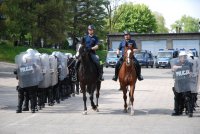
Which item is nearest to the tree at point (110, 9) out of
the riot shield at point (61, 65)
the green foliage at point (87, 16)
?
the green foliage at point (87, 16)

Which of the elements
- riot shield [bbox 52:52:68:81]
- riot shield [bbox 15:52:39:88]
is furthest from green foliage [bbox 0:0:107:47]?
riot shield [bbox 15:52:39:88]

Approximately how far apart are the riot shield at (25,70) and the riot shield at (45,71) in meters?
0.85

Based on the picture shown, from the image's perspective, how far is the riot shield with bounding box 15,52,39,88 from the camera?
1648 centimetres

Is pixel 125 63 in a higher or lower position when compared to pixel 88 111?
higher

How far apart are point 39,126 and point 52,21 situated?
50.1 meters

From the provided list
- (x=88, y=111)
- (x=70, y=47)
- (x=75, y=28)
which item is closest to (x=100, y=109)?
(x=88, y=111)

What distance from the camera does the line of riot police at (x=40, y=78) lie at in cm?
1652

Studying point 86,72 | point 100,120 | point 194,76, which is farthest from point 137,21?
point 100,120

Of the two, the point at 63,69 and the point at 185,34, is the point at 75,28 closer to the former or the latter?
the point at 185,34

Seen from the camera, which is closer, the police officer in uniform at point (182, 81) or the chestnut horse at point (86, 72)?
the police officer in uniform at point (182, 81)

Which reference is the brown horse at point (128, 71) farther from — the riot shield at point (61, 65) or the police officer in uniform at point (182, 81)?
the riot shield at point (61, 65)

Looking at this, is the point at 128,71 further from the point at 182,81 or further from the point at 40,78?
the point at 40,78

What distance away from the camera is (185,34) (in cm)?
8525

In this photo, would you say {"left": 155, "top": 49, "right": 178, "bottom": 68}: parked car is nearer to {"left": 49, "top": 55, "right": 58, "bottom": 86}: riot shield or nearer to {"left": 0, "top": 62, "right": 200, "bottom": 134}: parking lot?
{"left": 0, "top": 62, "right": 200, "bottom": 134}: parking lot
